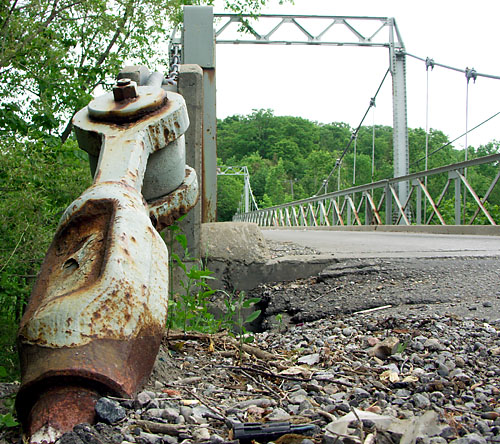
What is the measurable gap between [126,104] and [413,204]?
968cm

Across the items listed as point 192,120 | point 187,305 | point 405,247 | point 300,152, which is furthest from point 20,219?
point 300,152

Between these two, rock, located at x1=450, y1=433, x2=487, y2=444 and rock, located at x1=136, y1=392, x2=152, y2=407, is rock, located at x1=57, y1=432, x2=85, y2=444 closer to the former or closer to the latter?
rock, located at x1=136, y1=392, x2=152, y2=407

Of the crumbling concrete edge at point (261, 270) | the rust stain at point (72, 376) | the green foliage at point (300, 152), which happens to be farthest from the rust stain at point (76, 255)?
the green foliage at point (300, 152)

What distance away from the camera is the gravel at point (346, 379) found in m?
0.87

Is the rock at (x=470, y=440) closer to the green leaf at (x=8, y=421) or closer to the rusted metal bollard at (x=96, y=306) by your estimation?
the rusted metal bollard at (x=96, y=306)

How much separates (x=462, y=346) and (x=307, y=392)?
56cm

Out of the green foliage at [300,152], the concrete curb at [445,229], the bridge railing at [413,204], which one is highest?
the green foliage at [300,152]

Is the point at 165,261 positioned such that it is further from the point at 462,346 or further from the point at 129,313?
the point at 462,346

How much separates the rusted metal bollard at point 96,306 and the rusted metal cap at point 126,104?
14cm

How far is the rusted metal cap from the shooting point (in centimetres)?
153

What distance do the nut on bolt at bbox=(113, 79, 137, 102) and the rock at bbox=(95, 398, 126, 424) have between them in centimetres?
97

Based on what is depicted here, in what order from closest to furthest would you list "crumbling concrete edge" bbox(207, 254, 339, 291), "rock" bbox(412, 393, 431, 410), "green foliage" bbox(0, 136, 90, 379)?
"rock" bbox(412, 393, 431, 410) → "crumbling concrete edge" bbox(207, 254, 339, 291) → "green foliage" bbox(0, 136, 90, 379)

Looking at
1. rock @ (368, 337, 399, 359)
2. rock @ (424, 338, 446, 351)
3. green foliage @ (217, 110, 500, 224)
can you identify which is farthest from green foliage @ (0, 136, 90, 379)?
green foliage @ (217, 110, 500, 224)

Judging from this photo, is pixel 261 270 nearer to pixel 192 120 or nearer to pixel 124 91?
pixel 192 120
